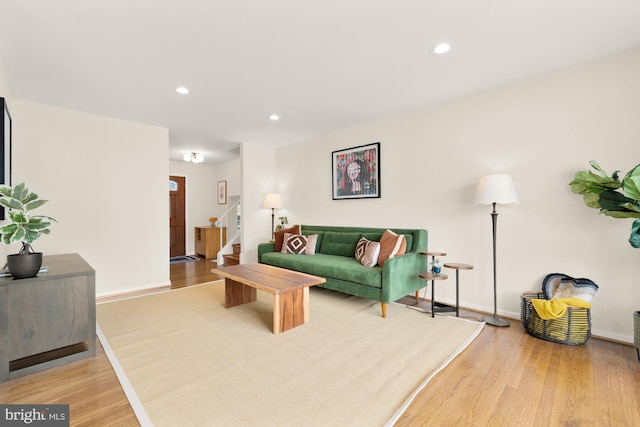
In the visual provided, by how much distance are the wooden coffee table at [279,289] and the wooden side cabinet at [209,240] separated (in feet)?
11.9

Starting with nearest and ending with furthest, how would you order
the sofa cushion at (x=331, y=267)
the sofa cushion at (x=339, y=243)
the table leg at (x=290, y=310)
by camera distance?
1. the table leg at (x=290, y=310)
2. the sofa cushion at (x=331, y=267)
3. the sofa cushion at (x=339, y=243)

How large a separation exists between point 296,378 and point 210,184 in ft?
21.5

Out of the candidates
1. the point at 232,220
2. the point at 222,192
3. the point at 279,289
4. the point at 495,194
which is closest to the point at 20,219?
the point at 279,289

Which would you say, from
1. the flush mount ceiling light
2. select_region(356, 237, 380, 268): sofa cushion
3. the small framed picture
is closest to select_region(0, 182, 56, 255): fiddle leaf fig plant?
select_region(356, 237, 380, 268): sofa cushion

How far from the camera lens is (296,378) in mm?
1862

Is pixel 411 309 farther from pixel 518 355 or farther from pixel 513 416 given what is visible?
pixel 513 416

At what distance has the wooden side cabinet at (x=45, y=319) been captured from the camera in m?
1.85

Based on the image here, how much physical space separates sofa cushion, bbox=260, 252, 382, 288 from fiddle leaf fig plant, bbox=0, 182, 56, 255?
2.54m

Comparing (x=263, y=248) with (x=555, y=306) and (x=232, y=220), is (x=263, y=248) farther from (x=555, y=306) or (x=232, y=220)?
(x=555, y=306)

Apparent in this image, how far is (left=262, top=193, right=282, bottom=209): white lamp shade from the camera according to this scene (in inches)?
205

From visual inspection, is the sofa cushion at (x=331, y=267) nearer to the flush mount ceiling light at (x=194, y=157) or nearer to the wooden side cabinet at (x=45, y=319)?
the wooden side cabinet at (x=45, y=319)

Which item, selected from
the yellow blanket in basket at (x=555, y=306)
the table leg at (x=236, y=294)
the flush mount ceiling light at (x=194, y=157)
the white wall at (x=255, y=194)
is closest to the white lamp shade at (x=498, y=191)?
the yellow blanket in basket at (x=555, y=306)

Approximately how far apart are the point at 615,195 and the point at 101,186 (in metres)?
5.41

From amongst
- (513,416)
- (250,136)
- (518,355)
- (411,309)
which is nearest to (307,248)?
(411,309)
